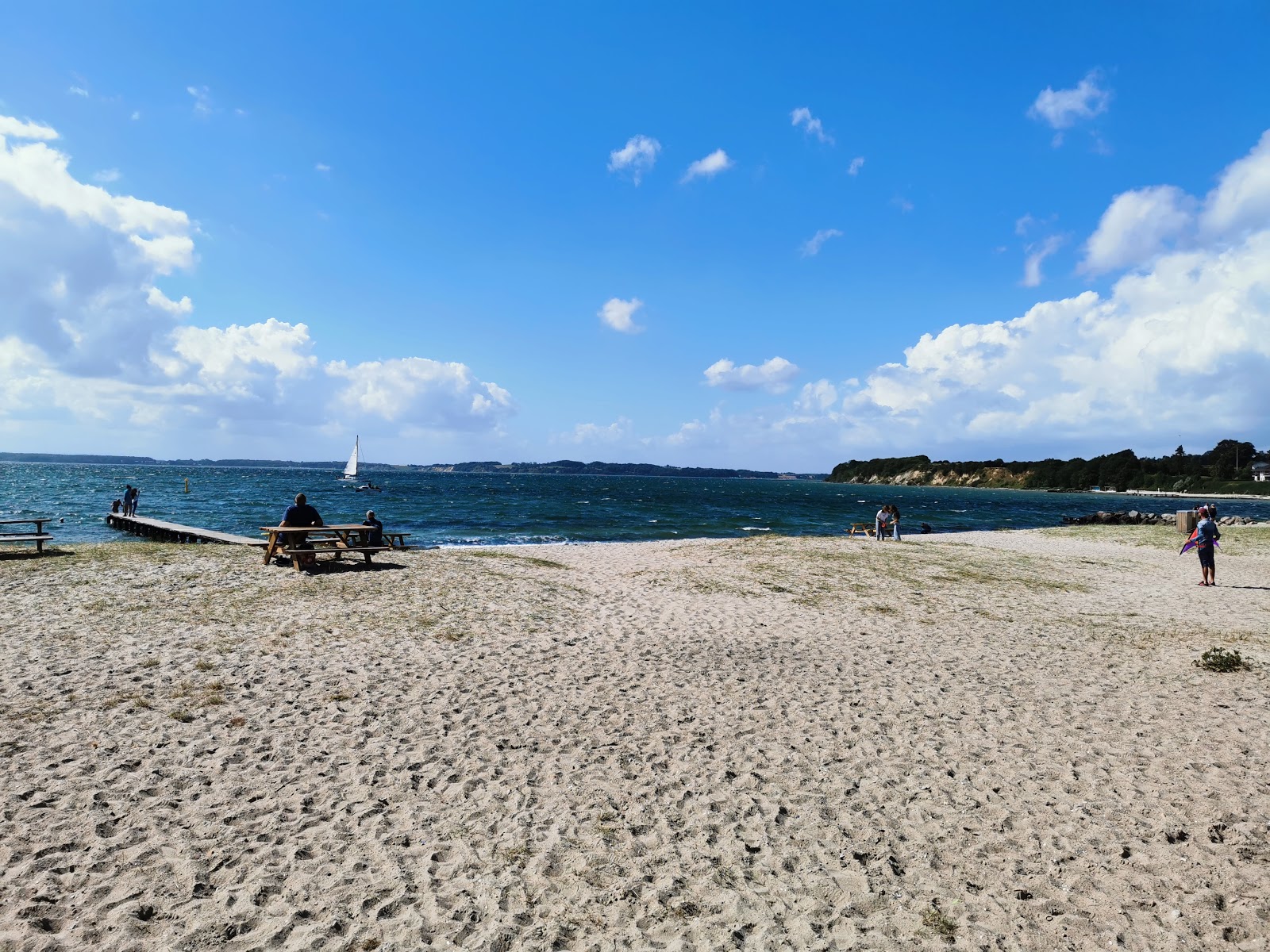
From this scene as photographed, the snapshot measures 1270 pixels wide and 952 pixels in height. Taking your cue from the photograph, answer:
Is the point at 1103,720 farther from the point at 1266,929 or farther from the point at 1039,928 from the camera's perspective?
the point at 1039,928

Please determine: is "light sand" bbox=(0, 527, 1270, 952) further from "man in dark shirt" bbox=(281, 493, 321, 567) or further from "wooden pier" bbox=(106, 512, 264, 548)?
"wooden pier" bbox=(106, 512, 264, 548)

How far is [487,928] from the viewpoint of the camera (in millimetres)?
4582

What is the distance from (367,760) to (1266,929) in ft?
24.7

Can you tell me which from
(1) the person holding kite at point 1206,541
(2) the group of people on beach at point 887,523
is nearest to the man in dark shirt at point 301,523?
(1) the person holding kite at point 1206,541

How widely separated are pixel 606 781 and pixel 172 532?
1302 inches

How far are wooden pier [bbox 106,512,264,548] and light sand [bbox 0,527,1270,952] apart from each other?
13.5 metres

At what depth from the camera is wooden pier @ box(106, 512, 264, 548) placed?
26891 millimetres

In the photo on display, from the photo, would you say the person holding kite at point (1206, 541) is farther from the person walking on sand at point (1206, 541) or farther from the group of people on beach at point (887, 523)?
the group of people on beach at point (887, 523)

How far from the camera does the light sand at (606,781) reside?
4.79 meters

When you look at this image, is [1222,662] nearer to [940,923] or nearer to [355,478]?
[940,923]

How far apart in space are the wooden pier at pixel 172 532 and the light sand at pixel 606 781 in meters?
13.5

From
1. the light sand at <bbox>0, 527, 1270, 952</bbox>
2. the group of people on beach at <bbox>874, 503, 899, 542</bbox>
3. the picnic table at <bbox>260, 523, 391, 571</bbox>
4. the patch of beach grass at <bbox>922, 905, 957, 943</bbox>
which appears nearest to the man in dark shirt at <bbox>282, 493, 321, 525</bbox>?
the picnic table at <bbox>260, 523, 391, 571</bbox>

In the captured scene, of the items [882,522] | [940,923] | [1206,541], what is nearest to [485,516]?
[882,522]

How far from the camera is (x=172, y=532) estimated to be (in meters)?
31.8
